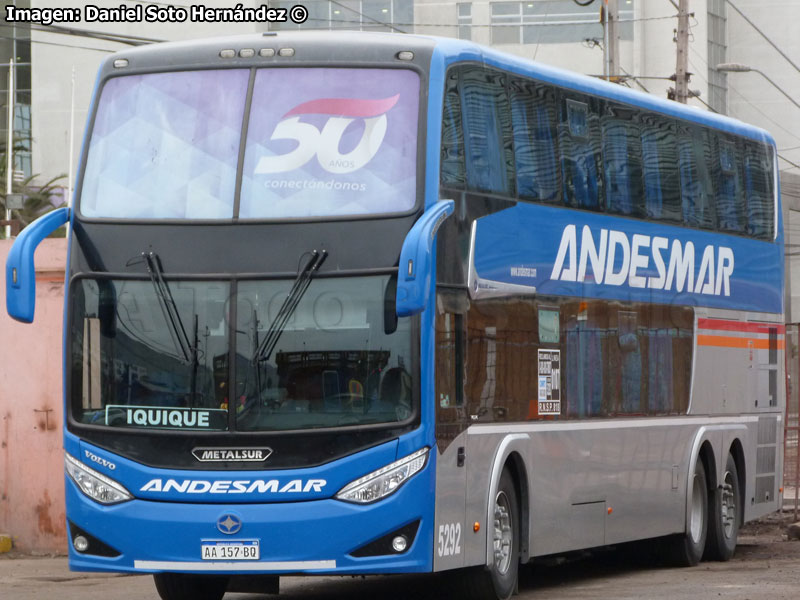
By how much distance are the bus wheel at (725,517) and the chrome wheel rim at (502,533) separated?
16.4ft

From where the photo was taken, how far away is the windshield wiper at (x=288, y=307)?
36.4ft

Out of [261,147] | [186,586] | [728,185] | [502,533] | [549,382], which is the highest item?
[728,185]

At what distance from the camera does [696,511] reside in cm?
1675

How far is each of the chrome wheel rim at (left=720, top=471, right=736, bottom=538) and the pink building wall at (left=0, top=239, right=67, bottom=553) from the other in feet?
21.8

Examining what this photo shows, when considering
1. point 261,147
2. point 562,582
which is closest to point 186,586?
point 261,147

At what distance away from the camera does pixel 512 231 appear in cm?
1276

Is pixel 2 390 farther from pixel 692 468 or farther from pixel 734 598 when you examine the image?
pixel 734 598

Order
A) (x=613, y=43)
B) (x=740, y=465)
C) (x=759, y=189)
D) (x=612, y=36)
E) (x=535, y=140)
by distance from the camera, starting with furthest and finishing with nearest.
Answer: (x=612, y=36), (x=613, y=43), (x=759, y=189), (x=740, y=465), (x=535, y=140)

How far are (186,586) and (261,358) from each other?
7.84ft

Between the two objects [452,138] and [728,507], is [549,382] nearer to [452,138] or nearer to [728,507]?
[452,138]

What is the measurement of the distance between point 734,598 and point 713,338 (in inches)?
181

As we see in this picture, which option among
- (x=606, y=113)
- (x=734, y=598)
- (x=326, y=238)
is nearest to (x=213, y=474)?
(x=326, y=238)

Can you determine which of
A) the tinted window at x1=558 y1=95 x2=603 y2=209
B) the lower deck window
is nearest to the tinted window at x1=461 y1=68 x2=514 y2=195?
the lower deck window

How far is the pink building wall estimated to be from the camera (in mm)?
17156
